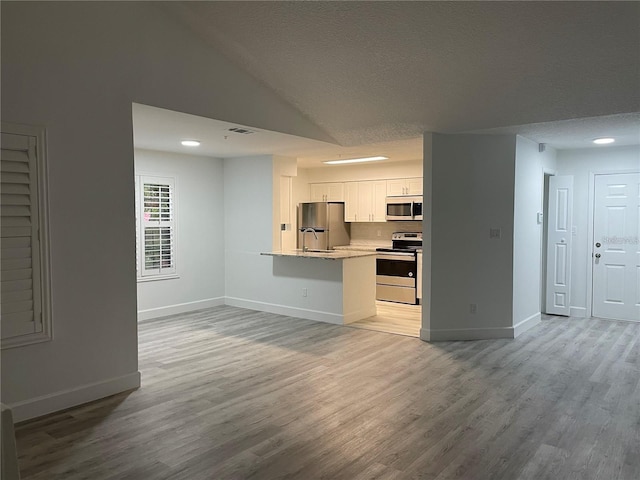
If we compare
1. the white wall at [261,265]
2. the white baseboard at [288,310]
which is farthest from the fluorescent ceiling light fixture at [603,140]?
the white baseboard at [288,310]

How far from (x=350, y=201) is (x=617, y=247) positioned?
4173 millimetres

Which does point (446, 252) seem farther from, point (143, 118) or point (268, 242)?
point (143, 118)

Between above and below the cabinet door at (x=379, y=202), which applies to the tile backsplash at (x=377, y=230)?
below

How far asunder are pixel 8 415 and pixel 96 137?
7.98ft

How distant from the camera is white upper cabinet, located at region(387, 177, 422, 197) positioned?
7.77m

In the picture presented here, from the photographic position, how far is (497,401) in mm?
3635

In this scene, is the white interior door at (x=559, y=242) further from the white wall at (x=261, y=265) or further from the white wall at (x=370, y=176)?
the white wall at (x=261, y=265)

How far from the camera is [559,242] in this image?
6695mm

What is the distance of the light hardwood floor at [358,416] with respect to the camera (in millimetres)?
2701

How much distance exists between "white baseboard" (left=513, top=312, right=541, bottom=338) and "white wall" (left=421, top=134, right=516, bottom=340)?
0.42m

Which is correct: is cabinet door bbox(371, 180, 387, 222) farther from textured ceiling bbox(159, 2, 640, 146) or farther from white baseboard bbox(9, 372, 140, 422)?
white baseboard bbox(9, 372, 140, 422)

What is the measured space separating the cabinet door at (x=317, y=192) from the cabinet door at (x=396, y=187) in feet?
4.61

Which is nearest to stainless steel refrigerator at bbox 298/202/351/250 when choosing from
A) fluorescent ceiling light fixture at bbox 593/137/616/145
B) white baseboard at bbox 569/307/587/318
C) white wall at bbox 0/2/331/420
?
white baseboard at bbox 569/307/587/318

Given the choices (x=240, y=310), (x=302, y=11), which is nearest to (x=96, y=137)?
(x=302, y=11)
